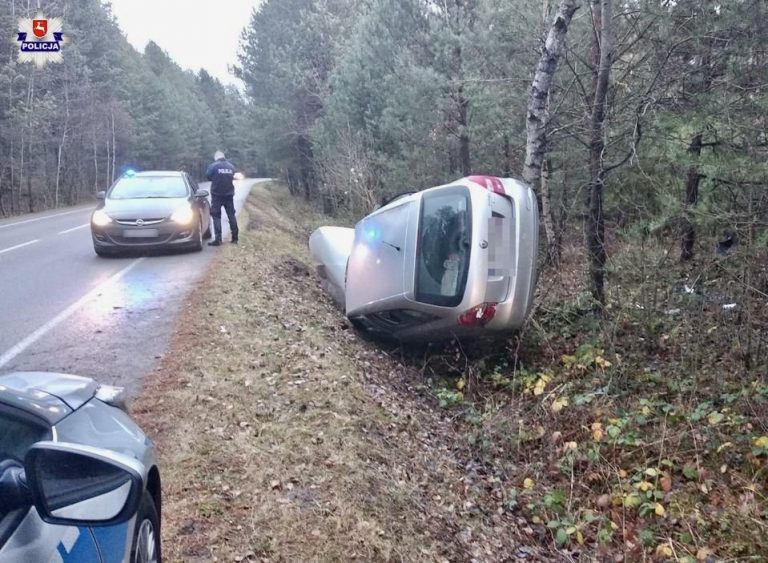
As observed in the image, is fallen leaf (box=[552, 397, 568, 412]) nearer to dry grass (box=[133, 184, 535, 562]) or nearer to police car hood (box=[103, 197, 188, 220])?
dry grass (box=[133, 184, 535, 562])

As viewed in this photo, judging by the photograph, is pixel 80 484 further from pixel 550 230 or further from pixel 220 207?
pixel 220 207

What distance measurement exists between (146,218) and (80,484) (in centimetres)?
975

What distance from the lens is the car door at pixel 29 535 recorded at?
179 cm

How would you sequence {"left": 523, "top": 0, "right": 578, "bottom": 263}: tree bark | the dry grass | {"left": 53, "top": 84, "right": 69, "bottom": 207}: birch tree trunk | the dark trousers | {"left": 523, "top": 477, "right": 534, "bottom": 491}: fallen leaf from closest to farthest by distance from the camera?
the dry grass < {"left": 523, "top": 477, "right": 534, "bottom": 491}: fallen leaf < {"left": 523, "top": 0, "right": 578, "bottom": 263}: tree bark < the dark trousers < {"left": 53, "top": 84, "right": 69, "bottom": 207}: birch tree trunk

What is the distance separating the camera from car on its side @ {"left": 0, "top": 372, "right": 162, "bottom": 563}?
1802 millimetres

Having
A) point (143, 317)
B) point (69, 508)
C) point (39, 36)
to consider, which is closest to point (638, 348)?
point (143, 317)

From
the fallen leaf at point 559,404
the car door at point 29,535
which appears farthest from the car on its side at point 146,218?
the car door at point 29,535

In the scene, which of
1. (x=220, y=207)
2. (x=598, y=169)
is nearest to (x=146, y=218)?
A: (x=220, y=207)

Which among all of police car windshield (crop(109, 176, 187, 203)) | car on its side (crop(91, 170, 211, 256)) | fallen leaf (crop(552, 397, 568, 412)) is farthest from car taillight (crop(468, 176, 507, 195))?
police car windshield (crop(109, 176, 187, 203))

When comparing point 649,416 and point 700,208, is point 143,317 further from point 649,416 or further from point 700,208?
point 700,208

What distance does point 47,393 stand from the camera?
8.64 ft

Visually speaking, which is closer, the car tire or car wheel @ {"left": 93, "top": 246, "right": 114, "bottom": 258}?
the car tire

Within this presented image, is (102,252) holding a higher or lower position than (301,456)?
higher

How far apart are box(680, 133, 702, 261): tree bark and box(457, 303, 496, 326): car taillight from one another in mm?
2591
